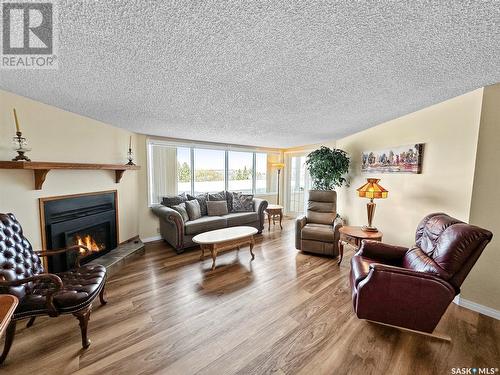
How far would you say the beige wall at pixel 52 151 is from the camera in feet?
6.15

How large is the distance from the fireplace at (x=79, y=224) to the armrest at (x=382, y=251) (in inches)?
135

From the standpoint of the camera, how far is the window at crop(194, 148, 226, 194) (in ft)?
15.0

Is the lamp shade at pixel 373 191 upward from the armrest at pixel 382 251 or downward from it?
upward

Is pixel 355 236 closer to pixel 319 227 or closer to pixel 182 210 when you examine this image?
pixel 319 227

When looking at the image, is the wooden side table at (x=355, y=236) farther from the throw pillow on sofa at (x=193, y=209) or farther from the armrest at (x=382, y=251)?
the throw pillow on sofa at (x=193, y=209)

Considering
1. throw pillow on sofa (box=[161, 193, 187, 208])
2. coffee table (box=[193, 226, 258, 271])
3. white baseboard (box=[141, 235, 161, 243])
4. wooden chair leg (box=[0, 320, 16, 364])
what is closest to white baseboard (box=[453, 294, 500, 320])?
coffee table (box=[193, 226, 258, 271])

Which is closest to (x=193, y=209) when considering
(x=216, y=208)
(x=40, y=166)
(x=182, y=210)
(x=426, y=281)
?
(x=182, y=210)

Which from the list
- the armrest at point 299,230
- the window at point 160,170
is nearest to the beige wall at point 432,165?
the armrest at point 299,230

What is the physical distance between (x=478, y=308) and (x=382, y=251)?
98 cm

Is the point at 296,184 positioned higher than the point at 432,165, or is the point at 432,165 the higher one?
the point at 432,165

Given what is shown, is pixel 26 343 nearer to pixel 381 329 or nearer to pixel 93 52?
pixel 93 52

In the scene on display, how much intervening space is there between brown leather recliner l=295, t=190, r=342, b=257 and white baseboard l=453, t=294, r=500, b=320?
1343 millimetres

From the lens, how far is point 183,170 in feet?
14.3

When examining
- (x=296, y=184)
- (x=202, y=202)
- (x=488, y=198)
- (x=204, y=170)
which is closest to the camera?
(x=488, y=198)
